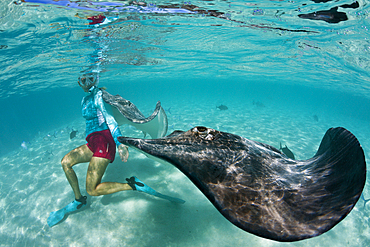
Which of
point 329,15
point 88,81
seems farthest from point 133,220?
point 329,15

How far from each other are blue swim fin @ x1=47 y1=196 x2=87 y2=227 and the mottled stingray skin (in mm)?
3920

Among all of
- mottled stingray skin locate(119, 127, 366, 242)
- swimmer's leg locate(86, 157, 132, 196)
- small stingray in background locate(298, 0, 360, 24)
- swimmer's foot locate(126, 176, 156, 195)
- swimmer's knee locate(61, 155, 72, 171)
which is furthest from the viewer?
small stingray in background locate(298, 0, 360, 24)

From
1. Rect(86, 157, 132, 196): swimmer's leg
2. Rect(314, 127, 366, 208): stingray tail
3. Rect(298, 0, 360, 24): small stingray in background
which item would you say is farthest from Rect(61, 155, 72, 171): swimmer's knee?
Rect(298, 0, 360, 24): small stingray in background

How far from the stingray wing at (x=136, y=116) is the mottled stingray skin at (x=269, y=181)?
2.67 m

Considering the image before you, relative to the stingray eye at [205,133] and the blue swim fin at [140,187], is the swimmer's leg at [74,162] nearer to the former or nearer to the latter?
the blue swim fin at [140,187]

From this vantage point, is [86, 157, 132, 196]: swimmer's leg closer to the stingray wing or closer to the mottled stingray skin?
the stingray wing

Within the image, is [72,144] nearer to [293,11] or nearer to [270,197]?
[270,197]

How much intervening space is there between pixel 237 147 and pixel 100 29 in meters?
10.9

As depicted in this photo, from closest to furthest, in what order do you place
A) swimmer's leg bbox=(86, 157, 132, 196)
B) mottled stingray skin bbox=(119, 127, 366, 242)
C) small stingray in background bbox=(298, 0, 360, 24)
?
mottled stingray skin bbox=(119, 127, 366, 242) < swimmer's leg bbox=(86, 157, 132, 196) < small stingray in background bbox=(298, 0, 360, 24)

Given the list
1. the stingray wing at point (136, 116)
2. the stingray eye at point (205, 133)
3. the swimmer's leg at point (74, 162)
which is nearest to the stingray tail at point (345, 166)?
the stingray eye at point (205, 133)

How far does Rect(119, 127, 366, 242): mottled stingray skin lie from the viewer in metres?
1.45

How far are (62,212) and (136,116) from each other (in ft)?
11.2

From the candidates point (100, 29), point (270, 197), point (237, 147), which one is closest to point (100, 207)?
point (237, 147)

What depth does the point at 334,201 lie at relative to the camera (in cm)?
155
